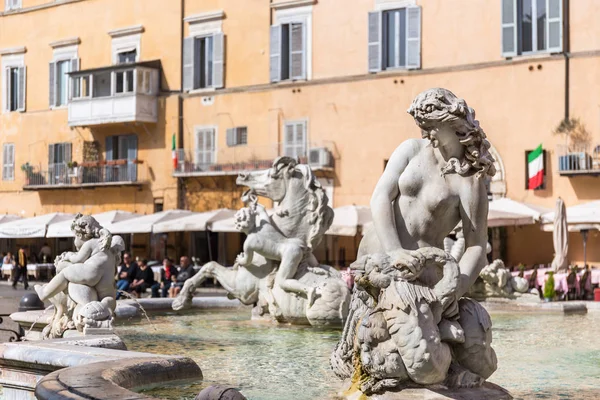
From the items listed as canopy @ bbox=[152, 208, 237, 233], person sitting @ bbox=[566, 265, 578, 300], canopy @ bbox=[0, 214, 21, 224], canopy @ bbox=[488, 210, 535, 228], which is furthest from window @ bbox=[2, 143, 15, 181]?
person sitting @ bbox=[566, 265, 578, 300]

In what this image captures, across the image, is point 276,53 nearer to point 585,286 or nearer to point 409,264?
point 585,286

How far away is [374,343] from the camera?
4770 millimetres

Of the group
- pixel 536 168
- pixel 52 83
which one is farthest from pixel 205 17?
pixel 536 168

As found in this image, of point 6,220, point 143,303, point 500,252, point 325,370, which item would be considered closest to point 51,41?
point 6,220

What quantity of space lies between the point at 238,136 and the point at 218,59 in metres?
2.42

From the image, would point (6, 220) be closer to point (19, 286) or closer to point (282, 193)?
point (19, 286)

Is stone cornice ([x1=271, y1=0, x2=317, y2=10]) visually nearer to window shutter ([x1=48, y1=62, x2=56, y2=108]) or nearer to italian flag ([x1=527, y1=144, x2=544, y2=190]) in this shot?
italian flag ([x1=527, y1=144, x2=544, y2=190])

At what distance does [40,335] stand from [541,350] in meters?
3.87

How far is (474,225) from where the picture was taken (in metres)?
5.25

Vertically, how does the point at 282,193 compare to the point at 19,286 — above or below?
above

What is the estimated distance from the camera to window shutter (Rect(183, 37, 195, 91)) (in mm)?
34094

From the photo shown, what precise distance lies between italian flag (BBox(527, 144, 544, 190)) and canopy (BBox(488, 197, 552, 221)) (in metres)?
1.57

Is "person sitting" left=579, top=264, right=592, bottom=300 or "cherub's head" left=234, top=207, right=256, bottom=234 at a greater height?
"cherub's head" left=234, top=207, right=256, bottom=234

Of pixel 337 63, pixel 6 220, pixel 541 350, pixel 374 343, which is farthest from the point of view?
pixel 6 220
